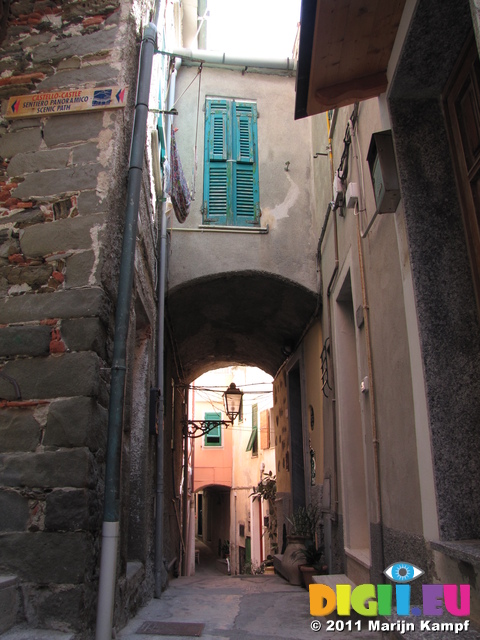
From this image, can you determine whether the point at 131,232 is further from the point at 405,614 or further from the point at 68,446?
the point at 405,614

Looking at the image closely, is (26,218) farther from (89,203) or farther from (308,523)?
(308,523)

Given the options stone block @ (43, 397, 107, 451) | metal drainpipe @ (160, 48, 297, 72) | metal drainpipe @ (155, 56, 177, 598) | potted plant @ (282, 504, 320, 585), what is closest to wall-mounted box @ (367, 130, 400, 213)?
stone block @ (43, 397, 107, 451)

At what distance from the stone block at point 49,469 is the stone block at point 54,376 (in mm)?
316

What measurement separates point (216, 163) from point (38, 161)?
4273mm

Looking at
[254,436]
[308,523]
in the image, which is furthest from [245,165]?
[254,436]

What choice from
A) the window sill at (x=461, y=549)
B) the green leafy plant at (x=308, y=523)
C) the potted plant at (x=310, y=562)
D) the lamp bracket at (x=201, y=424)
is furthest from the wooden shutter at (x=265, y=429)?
the window sill at (x=461, y=549)

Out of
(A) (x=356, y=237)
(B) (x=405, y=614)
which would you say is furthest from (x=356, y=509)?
(B) (x=405, y=614)

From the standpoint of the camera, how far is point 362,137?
4234 mm

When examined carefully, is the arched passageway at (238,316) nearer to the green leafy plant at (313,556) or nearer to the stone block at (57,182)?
the green leafy plant at (313,556)

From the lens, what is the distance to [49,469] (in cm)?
280

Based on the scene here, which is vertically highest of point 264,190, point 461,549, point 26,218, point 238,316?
point 264,190

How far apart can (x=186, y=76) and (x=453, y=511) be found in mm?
7332

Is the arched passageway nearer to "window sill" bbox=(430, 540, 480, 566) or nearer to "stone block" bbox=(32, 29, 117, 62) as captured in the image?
"stone block" bbox=(32, 29, 117, 62)

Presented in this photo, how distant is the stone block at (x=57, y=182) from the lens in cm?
346
